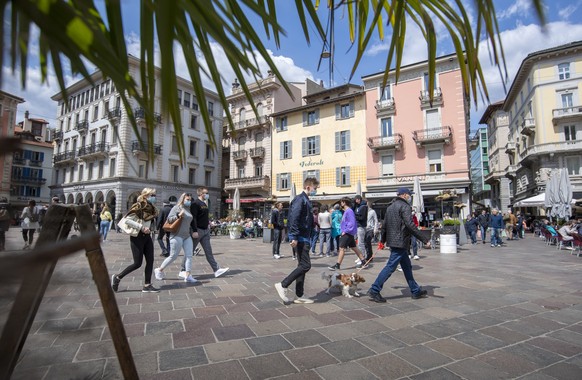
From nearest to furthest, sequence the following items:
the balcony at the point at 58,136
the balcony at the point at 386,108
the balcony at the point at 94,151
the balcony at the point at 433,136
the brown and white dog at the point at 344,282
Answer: the brown and white dog at the point at 344,282
the balcony at the point at 433,136
the balcony at the point at 386,108
the balcony at the point at 94,151
the balcony at the point at 58,136

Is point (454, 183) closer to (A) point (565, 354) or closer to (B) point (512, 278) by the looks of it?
(B) point (512, 278)

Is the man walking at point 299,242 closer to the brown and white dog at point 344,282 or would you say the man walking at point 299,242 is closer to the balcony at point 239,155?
the brown and white dog at point 344,282

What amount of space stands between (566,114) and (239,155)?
29.3 metres

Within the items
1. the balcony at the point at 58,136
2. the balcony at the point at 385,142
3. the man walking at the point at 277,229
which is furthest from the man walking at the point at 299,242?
the balcony at the point at 58,136

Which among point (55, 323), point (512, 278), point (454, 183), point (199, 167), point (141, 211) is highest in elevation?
point (199, 167)

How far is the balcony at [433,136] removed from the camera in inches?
939

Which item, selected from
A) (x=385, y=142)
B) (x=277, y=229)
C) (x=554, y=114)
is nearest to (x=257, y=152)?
(x=385, y=142)

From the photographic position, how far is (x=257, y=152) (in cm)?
3312

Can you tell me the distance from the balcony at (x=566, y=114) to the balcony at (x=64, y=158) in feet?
155

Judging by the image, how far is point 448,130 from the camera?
23891mm

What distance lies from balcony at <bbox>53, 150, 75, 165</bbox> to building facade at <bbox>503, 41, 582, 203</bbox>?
45.9 metres

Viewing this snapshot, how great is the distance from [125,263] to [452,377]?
7.42m

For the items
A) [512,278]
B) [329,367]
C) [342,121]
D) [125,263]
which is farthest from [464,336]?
[342,121]

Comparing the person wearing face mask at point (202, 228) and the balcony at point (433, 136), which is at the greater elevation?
the balcony at point (433, 136)
